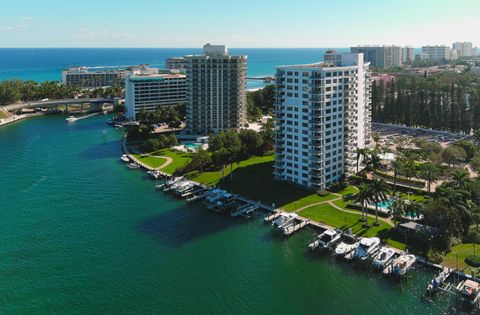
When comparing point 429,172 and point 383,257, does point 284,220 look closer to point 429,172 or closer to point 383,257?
point 383,257

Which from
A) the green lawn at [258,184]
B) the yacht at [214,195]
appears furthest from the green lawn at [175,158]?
the yacht at [214,195]

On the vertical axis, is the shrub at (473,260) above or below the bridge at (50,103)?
below

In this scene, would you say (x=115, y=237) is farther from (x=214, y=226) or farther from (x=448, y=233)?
(x=448, y=233)

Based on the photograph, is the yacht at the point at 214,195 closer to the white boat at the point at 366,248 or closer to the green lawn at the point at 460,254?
the white boat at the point at 366,248

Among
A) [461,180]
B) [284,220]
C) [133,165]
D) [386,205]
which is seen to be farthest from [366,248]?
[133,165]

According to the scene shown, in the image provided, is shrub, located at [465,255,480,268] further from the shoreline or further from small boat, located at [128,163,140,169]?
small boat, located at [128,163,140,169]

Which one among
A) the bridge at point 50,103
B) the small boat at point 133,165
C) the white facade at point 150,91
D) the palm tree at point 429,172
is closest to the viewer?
the palm tree at point 429,172
